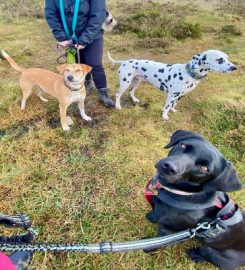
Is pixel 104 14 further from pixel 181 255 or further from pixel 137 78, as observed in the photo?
pixel 181 255

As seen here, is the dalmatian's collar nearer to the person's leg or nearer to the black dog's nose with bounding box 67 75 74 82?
the person's leg

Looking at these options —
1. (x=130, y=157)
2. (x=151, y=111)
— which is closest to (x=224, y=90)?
(x=151, y=111)

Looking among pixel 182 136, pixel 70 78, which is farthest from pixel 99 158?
pixel 182 136

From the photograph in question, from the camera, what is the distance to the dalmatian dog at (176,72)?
4277 millimetres

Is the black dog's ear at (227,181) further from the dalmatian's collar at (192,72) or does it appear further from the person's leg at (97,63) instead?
the person's leg at (97,63)

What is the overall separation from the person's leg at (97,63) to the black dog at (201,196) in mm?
2439

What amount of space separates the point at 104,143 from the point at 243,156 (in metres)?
1.80

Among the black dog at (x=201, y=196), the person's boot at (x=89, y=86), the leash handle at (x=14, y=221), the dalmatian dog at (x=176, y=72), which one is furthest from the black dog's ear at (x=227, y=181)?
the person's boot at (x=89, y=86)

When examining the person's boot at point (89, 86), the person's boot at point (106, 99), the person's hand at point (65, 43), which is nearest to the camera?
the person's hand at point (65, 43)

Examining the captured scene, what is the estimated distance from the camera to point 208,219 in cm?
263

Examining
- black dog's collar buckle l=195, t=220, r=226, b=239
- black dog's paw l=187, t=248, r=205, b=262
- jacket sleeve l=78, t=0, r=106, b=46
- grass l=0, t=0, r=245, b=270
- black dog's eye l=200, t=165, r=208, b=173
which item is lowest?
black dog's paw l=187, t=248, r=205, b=262

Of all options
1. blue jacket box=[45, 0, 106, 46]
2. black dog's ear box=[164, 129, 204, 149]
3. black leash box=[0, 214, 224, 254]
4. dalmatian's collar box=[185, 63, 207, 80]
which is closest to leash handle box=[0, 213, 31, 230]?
black leash box=[0, 214, 224, 254]

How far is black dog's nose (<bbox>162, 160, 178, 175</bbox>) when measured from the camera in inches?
89.3

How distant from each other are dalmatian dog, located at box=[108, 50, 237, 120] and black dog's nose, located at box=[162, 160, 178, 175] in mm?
2380
